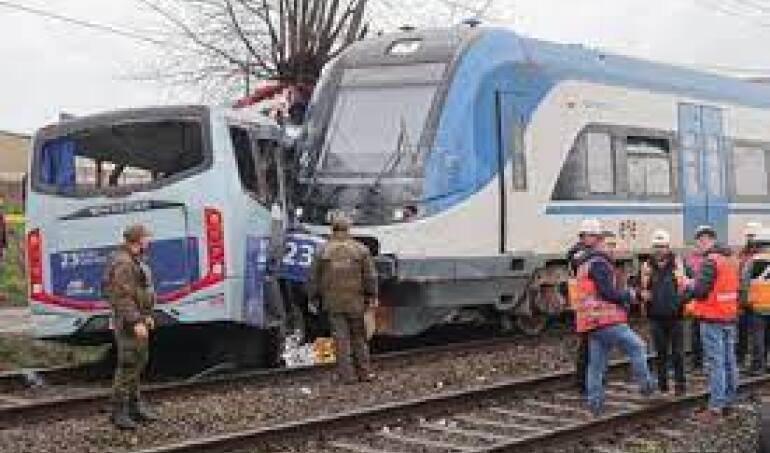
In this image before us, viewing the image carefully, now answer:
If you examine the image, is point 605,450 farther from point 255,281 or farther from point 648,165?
point 648,165

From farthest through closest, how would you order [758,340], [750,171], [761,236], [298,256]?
[750,171], [298,256], [758,340], [761,236]

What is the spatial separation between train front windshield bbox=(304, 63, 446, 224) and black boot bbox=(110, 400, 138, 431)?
4475 mm

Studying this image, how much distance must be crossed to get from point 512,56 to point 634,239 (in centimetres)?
320

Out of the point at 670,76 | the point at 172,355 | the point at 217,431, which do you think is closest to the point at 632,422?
the point at 217,431

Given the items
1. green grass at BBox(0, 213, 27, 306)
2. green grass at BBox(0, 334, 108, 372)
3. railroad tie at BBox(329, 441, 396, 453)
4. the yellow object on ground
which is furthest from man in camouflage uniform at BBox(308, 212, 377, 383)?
green grass at BBox(0, 213, 27, 306)

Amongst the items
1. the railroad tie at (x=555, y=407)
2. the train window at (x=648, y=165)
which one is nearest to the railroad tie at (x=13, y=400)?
the railroad tie at (x=555, y=407)

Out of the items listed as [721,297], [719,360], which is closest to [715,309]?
[721,297]

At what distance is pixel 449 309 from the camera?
52.6ft

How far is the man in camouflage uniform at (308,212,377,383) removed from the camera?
46.7 ft

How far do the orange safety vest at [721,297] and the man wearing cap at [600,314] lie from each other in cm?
62

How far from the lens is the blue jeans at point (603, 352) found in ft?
40.0

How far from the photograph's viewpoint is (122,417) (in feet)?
38.1

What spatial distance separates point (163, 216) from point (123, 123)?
1.23 meters

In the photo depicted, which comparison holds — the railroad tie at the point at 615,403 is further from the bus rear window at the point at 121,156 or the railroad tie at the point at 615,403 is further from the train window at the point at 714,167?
the train window at the point at 714,167
